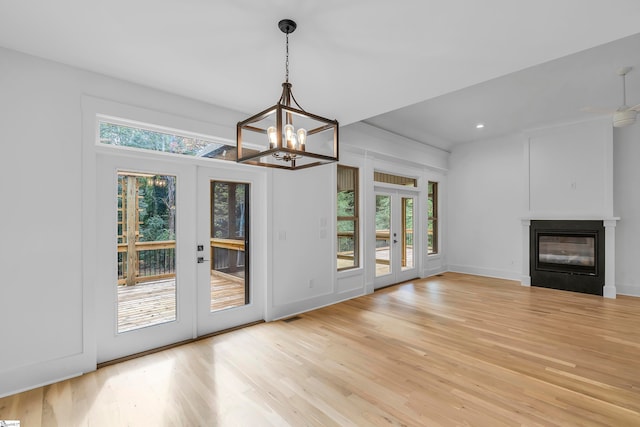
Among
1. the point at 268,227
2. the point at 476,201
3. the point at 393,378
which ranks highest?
the point at 476,201

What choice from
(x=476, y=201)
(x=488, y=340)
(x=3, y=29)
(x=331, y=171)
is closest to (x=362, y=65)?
(x=331, y=171)

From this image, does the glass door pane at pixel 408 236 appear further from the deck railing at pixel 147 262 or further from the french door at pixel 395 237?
the deck railing at pixel 147 262

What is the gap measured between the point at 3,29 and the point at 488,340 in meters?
5.27

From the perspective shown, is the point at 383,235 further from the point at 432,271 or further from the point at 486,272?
the point at 486,272

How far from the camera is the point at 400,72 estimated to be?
294cm

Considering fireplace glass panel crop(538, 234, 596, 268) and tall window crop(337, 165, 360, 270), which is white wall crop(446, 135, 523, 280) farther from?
tall window crop(337, 165, 360, 270)

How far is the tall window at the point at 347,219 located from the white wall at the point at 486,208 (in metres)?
3.44

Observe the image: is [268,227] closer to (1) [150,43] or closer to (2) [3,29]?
(1) [150,43]

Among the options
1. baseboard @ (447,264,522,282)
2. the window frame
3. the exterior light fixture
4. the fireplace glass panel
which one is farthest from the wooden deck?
the fireplace glass panel

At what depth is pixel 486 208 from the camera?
277 inches

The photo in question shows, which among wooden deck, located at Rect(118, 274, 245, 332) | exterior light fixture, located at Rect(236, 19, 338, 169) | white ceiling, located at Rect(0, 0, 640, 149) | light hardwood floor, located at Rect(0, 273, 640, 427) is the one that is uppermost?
white ceiling, located at Rect(0, 0, 640, 149)

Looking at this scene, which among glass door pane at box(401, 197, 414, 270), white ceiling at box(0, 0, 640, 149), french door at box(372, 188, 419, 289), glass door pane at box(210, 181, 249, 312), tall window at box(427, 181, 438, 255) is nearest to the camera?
white ceiling at box(0, 0, 640, 149)

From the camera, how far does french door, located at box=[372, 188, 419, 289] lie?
609 cm

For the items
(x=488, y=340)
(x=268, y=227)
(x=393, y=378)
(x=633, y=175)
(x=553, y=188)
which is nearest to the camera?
(x=393, y=378)
